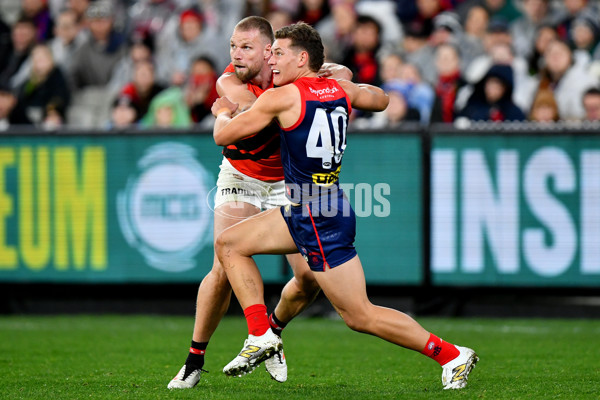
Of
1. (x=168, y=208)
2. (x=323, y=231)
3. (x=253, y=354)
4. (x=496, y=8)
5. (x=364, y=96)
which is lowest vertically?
(x=253, y=354)

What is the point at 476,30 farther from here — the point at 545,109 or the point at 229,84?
the point at 229,84

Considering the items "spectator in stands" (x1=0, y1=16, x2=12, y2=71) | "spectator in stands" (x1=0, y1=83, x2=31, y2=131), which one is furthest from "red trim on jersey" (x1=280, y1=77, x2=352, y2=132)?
"spectator in stands" (x1=0, y1=16, x2=12, y2=71)

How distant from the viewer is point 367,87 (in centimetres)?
613

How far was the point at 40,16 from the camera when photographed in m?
15.6

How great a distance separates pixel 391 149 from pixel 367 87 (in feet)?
14.3

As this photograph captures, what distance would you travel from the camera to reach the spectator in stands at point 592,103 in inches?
421

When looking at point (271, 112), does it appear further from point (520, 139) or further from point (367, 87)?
point (520, 139)

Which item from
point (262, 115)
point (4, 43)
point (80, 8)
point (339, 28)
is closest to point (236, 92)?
point (262, 115)

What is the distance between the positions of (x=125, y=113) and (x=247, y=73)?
628 centimetres

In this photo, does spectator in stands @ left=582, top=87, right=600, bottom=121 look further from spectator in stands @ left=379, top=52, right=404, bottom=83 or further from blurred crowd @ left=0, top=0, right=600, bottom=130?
spectator in stands @ left=379, top=52, right=404, bottom=83

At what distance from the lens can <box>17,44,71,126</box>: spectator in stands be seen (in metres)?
13.4

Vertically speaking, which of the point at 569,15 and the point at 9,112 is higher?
the point at 569,15

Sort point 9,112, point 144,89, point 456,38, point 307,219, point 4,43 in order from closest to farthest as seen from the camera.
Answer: point 307,219 < point 144,89 < point 9,112 < point 456,38 < point 4,43

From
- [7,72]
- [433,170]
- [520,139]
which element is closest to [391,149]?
[433,170]
